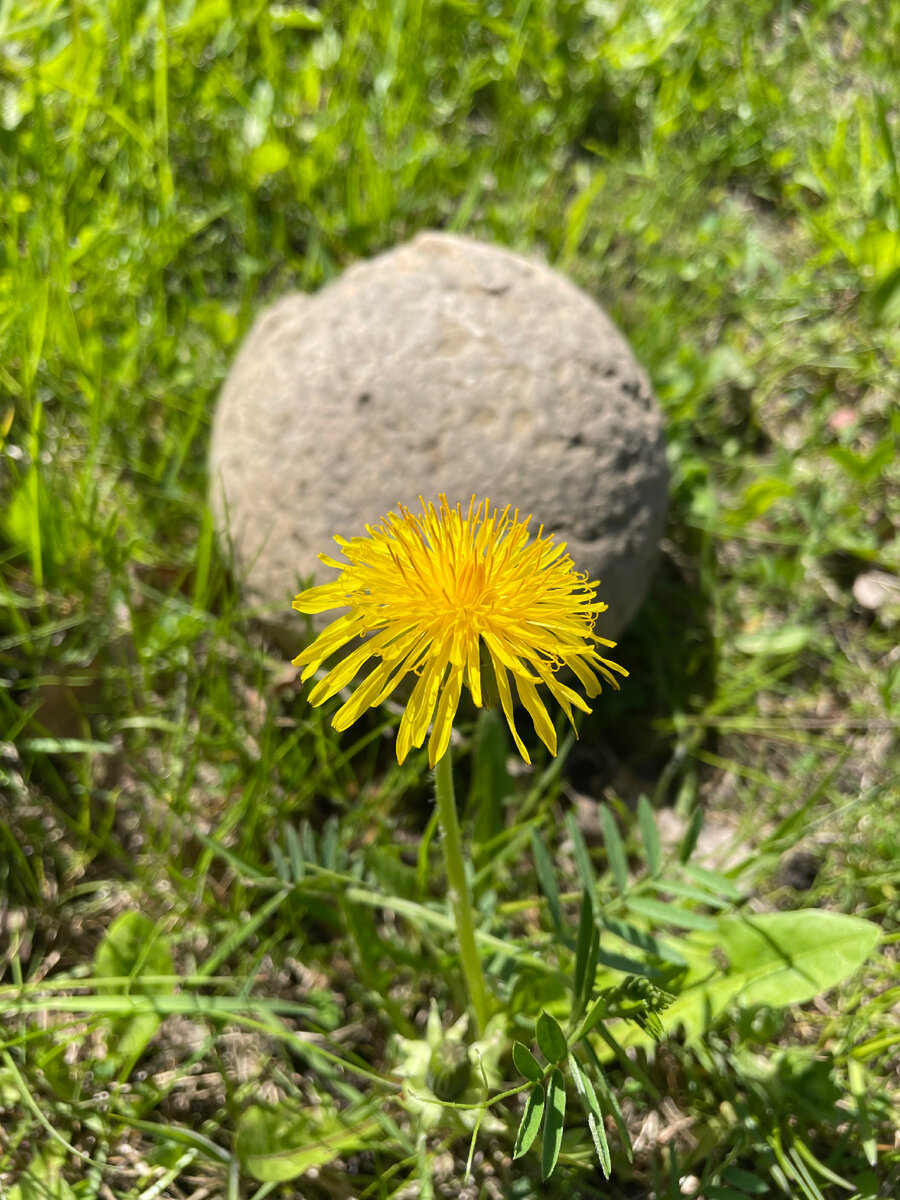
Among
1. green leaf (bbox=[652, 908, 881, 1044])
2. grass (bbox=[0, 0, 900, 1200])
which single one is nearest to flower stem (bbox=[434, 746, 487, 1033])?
grass (bbox=[0, 0, 900, 1200])

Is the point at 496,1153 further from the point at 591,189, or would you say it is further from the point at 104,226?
the point at 591,189

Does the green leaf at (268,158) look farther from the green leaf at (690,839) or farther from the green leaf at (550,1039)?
the green leaf at (550,1039)

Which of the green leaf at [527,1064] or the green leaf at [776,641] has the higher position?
the green leaf at [776,641]

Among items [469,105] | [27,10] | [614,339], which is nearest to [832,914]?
[614,339]

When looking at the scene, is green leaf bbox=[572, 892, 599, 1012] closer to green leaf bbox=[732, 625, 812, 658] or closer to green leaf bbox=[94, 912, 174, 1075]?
green leaf bbox=[94, 912, 174, 1075]

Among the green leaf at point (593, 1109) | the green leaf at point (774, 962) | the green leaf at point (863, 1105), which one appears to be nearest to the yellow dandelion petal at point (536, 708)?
the green leaf at point (593, 1109)

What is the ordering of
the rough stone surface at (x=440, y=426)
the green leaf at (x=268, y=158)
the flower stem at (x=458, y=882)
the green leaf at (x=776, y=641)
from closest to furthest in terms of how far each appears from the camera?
the flower stem at (x=458, y=882) < the rough stone surface at (x=440, y=426) < the green leaf at (x=776, y=641) < the green leaf at (x=268, y=158)
